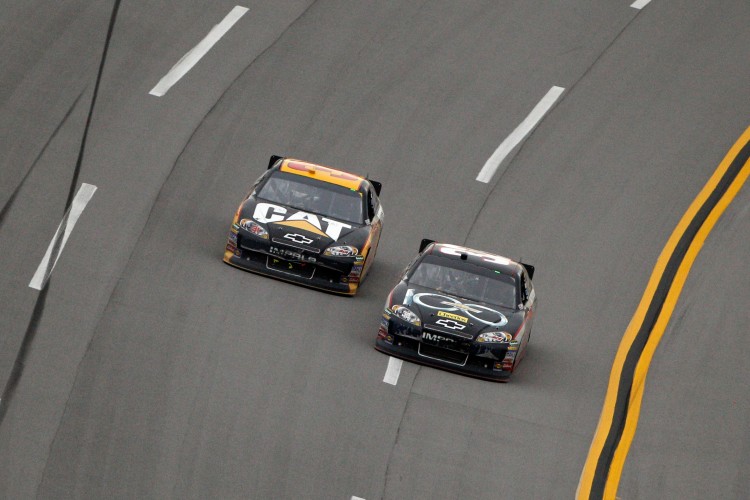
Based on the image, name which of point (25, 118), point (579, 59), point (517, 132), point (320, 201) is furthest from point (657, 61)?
point (25, 118)

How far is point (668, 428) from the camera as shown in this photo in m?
18.3

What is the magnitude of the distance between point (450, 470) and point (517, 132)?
36.6 ft

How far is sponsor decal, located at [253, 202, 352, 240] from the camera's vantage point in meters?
19.9

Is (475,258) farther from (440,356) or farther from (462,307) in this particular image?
(440,356)

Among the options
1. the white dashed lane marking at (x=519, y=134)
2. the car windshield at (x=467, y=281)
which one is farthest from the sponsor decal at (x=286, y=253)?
A: the white dashed lane marking at (x=519, y=134)

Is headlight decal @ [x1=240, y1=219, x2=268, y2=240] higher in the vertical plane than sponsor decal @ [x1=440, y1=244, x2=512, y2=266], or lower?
lower

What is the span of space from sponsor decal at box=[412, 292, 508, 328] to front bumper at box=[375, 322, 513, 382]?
489mm

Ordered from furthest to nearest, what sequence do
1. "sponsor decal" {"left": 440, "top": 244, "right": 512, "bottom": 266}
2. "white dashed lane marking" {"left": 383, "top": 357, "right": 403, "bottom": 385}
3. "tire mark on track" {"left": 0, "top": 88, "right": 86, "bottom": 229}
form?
"tire mark on track" {"left": 0, "top": 88, "right": 86, "bottom": 229} → "sponsor decal" {"left": 440, "top": 244, "right": 512, "bottom": 266} → "white dashed lane marking" {"left": 383, "top": 357, "right": 403, "bottom": 385}

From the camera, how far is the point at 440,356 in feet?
60.3

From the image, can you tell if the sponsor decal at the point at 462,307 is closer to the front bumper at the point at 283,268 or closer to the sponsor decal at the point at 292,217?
the front bumper at the point at 283,268

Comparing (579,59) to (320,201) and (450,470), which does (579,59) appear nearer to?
(320,201)

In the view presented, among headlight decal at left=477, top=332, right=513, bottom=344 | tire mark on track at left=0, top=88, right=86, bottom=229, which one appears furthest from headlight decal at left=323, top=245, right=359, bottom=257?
tire mark on track at left=0, top=88, right=86, bottom=229

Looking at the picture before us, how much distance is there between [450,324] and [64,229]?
18.5 feet

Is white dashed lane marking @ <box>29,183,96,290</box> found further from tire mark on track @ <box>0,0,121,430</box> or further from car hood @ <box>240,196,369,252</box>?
car hood @ <box>240,196,369,252</box>
